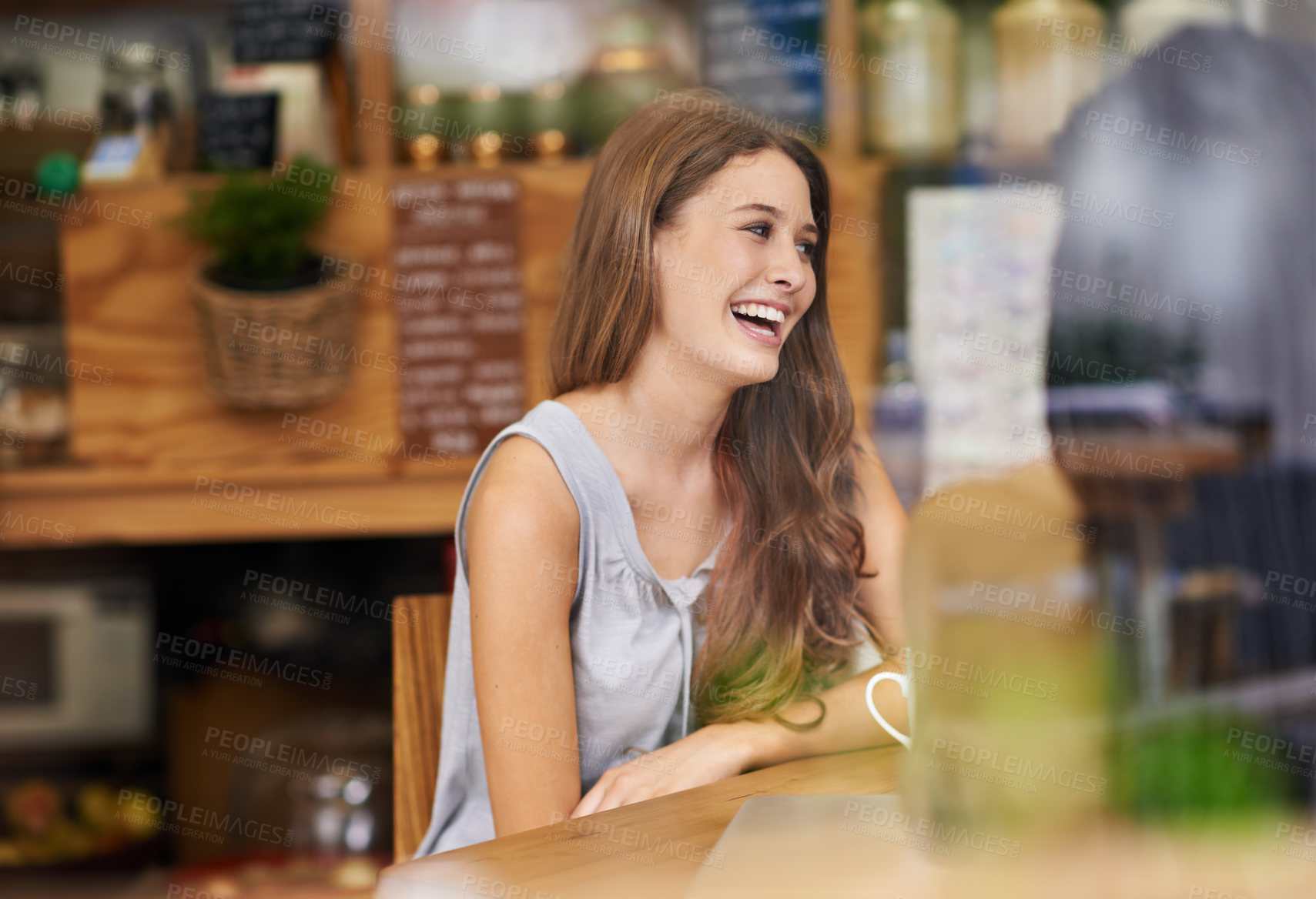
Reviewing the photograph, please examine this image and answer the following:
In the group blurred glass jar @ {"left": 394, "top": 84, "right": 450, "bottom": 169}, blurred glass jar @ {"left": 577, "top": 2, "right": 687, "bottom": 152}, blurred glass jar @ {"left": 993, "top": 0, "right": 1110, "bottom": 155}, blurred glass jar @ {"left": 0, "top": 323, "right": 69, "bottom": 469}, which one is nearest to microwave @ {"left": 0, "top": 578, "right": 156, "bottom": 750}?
blurred glass jar @ {"left": 0, "top": 323, "right": 69, "bottom": 469}

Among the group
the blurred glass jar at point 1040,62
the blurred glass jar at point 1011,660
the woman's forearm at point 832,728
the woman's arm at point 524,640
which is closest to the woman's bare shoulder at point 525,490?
the woman's arm at point 524,640

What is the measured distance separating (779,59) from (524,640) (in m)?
1.34

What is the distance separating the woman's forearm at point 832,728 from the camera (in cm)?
90

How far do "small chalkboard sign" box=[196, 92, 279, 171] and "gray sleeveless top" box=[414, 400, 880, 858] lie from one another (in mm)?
1168

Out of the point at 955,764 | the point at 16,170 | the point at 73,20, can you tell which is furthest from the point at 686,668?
the point at 73,20

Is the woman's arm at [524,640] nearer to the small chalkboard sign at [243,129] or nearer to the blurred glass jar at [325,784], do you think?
the blurred glass jar at [325,784]

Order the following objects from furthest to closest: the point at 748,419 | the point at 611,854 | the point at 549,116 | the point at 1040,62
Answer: the point at 549,116 → the point at 1040,62 → the point at 748,419 → the point at 611,854

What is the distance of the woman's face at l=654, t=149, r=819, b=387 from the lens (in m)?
0.96

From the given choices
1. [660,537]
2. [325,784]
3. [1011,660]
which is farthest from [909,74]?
[1011,660]

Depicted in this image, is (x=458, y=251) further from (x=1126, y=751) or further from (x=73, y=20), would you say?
(x=1126, y=751)

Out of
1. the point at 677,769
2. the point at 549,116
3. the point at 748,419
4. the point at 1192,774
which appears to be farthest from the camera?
the point at 549,116

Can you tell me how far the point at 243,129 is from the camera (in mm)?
1904

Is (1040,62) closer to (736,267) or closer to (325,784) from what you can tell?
(736,267)

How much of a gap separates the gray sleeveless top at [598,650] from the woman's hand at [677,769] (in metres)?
0.07
